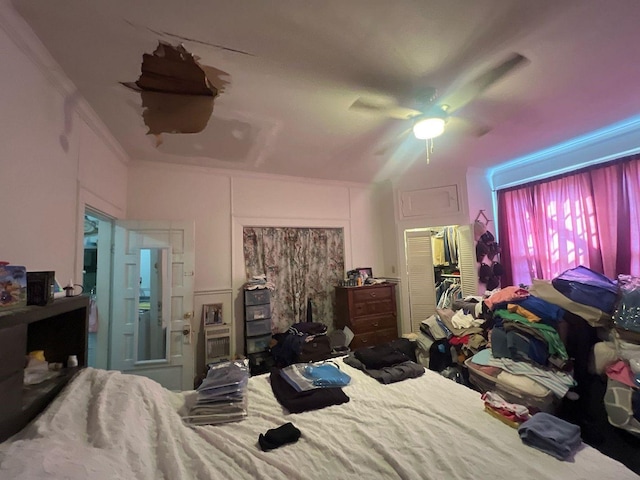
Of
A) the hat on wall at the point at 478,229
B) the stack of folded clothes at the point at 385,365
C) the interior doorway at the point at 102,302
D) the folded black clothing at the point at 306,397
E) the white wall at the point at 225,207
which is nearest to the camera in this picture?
the folded black clothing at the point at 306,397

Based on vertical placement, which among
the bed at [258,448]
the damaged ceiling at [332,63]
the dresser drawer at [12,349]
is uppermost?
the damaged ceiling at [332,63]

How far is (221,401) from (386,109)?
2155mm

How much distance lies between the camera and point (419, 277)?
12.9 ft

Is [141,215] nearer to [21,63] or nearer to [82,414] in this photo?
[21,63]

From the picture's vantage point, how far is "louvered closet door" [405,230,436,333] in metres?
3.87

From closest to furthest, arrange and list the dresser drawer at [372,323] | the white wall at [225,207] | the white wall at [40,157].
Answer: the white wall at [40,157]
the white wall at [225,207]
the dresser drawer at [372,323]

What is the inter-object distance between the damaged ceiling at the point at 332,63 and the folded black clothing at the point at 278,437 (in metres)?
1.87

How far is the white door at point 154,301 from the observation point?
2.69 meters

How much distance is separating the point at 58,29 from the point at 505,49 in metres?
2.31

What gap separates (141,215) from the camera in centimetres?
305

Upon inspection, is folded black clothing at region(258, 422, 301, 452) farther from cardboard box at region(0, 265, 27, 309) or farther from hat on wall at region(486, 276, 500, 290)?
hat on wall at region(486, 276, 500, 290)

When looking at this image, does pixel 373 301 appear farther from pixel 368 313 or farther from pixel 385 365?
pixel 385 365

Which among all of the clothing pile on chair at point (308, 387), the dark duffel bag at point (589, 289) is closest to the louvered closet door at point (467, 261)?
the dark duffel bag at point (589, 289)

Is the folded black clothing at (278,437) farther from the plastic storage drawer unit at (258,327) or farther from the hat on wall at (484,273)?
the hat on wall at (484,273)
